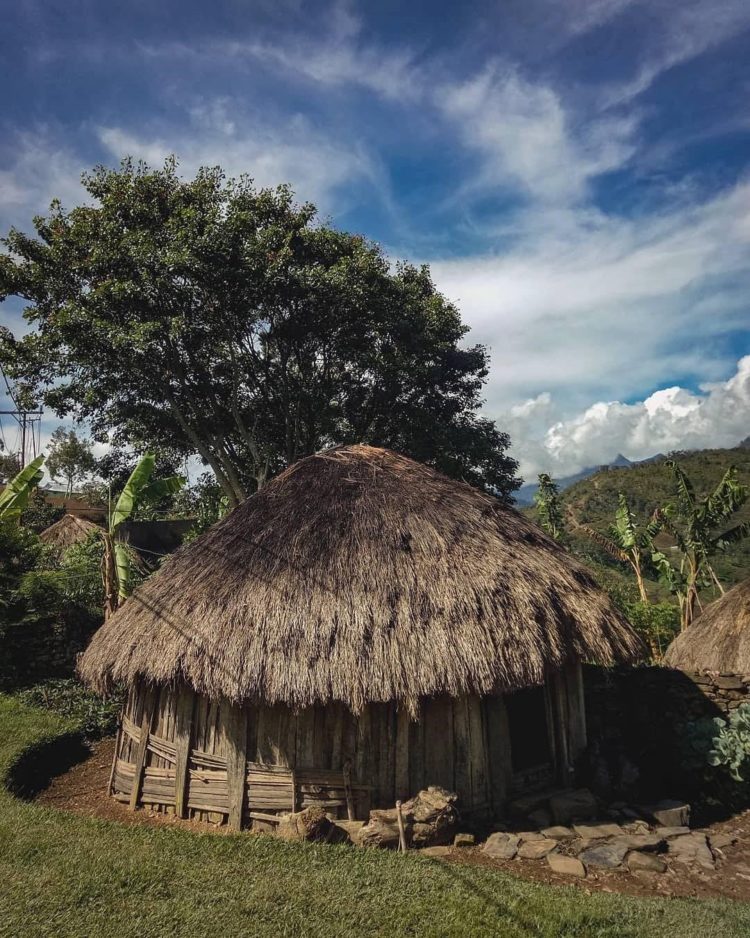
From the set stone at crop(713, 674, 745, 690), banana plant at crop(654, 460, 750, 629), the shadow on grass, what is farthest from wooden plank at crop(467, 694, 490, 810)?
banana plant at crop(654, 460, 750, 629)

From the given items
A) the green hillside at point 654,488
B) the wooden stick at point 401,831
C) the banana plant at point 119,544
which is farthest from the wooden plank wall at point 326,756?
the green hillside at point 654,488

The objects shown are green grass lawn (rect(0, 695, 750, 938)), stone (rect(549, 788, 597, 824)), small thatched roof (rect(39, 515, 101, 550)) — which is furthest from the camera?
small thatched roof (rect(39, 515, 101, 550))

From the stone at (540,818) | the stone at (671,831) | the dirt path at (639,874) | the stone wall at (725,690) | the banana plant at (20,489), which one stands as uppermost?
the banana plant at (20,489)

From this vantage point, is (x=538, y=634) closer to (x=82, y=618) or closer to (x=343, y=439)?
(x=82, y=618)

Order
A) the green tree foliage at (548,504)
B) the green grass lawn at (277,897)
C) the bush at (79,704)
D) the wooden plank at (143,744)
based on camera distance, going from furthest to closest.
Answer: the green tree foliage at (548,504)
the bush at (79,704)
the wooden plank at (143,744)
the green grass lawn at (277,897)

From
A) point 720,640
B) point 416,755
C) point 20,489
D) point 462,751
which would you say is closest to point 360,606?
point 416,755

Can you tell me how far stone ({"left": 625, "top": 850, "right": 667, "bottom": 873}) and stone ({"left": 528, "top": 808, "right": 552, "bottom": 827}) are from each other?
107 cm

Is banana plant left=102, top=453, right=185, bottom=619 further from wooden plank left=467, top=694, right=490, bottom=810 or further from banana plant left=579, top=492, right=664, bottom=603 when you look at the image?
banana plant left=579, top=492, right=664, bottom=603

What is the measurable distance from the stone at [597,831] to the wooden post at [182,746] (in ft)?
16.1

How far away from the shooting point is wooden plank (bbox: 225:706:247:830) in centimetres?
753

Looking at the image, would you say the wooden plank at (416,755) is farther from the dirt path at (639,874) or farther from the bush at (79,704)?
the bush at (79,704)

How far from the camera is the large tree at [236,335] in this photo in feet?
49.3

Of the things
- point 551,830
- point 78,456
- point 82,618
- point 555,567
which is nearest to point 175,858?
point 551,830

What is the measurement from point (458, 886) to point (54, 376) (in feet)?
50.2
